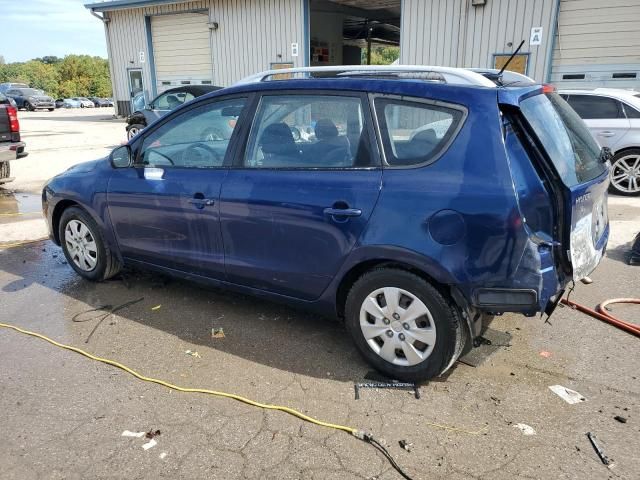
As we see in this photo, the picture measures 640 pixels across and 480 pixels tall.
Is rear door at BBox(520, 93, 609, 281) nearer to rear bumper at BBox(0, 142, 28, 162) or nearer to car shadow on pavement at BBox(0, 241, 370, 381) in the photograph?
car shadow on pavement at BBox(0, 241, 370, 381)

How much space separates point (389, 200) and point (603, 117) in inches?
276

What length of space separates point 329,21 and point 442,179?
20.9 m

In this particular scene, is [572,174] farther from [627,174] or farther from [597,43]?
[597,43]

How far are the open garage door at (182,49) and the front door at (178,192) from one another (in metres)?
18.2

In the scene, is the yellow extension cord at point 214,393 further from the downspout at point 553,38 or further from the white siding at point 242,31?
the white siding at point 242,31

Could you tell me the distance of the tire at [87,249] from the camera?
15.0 ft

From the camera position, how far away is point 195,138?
162 inches

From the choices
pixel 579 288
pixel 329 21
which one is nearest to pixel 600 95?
pixel 579 288

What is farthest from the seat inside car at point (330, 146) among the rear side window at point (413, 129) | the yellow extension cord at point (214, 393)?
the yellow extension cord at point (214, 393)

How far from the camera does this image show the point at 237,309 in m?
4.21

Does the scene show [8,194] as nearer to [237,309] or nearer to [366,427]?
[237,309]

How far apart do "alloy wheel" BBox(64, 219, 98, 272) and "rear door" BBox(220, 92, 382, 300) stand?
1679 millimetres

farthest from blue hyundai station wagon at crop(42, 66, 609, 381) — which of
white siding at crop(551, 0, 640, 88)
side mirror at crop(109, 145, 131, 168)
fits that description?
white siding at crop(551, 0, 640, 88)

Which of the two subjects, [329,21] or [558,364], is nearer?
[558,364]
